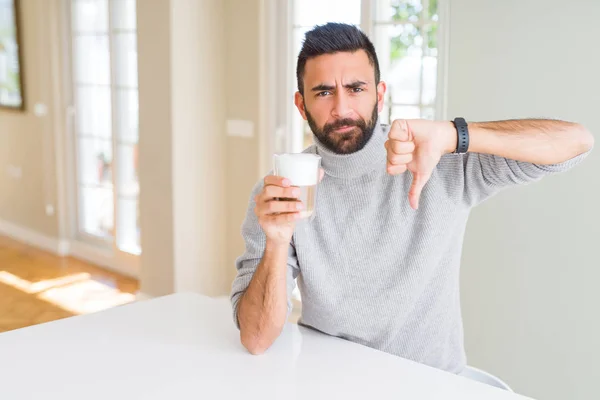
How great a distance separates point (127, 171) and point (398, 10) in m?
2.38

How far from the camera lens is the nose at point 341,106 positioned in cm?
165

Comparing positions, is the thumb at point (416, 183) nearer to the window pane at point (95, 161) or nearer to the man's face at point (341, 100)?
the man's face at point (341, 100)

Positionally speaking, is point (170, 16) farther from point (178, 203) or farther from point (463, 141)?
point (463, 141)

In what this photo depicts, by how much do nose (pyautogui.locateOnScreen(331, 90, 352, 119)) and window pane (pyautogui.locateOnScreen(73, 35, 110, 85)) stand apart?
12.0 ft

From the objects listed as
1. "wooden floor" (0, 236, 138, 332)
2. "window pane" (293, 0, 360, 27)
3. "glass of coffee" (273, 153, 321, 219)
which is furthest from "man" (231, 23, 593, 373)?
"wooden floor" (0, 236, 138, 332)

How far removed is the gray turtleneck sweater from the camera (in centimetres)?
165

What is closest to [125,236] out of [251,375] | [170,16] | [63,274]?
[63,274]

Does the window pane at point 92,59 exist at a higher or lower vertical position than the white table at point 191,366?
higher

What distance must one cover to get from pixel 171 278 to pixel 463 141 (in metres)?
2.82

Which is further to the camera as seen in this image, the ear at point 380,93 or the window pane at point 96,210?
the window pane at point 96,210

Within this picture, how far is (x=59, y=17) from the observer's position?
5207mm

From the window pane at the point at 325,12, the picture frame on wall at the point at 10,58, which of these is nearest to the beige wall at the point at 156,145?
the window pane at the point at 325,12

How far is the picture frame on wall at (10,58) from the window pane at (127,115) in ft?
4.15

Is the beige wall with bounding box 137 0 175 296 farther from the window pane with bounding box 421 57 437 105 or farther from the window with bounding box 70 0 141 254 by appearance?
the window pane with bounding box 421 57 437 105
